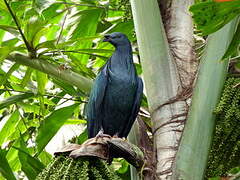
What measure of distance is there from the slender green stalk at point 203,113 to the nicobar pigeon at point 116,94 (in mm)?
667

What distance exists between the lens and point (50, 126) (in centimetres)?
241

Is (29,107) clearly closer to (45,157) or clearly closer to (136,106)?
(45,157)

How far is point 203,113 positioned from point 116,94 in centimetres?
84

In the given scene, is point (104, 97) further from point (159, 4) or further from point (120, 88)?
point (159, 4)

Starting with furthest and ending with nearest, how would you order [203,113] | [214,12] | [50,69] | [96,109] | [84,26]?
[84,26] < [96,109] < [50,69] < [203,113] < [214,12]

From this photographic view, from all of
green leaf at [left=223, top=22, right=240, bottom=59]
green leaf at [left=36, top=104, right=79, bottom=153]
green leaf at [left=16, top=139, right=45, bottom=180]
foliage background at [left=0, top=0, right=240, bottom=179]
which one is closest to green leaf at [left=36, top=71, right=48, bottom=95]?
foliage background at [left=0, top=0, right=240, bottom=179]

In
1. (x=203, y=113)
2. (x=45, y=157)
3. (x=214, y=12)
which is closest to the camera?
(x=214, y=12)

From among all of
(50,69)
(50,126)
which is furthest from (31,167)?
(50,69)

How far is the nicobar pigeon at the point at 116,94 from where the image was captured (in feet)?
8.29

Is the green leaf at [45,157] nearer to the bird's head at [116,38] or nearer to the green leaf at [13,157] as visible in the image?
the green leaf at [13,157]

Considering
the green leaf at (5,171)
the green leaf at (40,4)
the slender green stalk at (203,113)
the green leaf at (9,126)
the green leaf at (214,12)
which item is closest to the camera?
the green leaf at (214,12)

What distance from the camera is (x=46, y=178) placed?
154 centimetres

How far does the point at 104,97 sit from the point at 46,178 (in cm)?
109

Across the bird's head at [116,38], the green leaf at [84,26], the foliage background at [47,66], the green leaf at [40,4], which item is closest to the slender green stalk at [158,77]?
the foliage background at [47,66]
